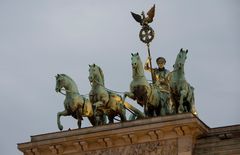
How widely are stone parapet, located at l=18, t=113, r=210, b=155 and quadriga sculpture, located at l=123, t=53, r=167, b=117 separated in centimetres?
104

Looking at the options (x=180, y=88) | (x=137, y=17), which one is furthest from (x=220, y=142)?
(x=137, y=17)

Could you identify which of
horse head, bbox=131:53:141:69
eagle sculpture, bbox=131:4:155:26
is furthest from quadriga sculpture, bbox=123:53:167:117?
eagle sculpture, bbox=131:4:155:26

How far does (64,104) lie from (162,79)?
3.12m

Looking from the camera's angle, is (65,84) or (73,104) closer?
(73,104)

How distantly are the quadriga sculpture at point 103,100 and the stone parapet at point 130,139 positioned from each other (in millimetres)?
1074

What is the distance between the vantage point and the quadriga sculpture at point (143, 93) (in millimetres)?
28250

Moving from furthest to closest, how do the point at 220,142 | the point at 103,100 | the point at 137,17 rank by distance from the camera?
the point at 137,17 → the point at 103,100 → the point at 220,142

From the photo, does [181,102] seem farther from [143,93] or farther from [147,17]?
[147,17]

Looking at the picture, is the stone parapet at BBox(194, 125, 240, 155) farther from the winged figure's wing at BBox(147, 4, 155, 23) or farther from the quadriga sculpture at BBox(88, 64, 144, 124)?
the winged figure's wing at BBox(147, 4, 155, 23)

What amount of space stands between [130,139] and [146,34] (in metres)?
4.66

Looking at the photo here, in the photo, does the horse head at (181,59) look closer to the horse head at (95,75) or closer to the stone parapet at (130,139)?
the stone parapet at (130,139)

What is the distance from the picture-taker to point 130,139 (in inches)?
1081

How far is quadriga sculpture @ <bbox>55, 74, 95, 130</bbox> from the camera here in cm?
2881

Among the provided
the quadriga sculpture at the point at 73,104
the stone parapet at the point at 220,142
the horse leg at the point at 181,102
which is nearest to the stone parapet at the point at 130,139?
the stone parapet at the point at 220,142
